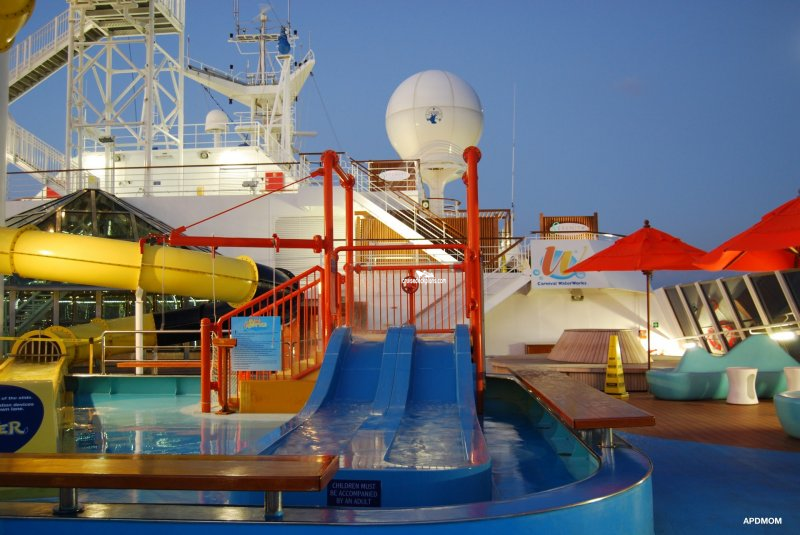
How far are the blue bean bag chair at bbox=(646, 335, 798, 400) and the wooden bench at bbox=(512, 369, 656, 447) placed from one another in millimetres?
3237

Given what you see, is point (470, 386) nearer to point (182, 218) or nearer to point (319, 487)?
point (319, 487)

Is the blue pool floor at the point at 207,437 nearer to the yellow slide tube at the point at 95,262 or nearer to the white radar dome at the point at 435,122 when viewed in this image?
the yellow slide tube at the point at 95,262

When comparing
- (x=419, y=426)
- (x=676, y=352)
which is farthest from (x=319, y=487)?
(x=676, y=352)

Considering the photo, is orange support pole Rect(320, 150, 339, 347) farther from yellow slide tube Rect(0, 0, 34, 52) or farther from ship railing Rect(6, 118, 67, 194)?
ship railing Rect(6, 118, 67, 194)

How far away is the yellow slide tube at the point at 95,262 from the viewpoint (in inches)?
441

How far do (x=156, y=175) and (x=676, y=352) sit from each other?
19154 millimetres

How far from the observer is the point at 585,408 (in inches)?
208

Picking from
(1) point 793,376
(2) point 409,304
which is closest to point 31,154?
(2) point 409,304

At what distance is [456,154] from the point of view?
2773 cm

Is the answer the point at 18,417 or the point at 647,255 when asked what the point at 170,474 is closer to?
the point at 18,417

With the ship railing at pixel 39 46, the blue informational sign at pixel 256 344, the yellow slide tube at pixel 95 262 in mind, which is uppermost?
the ship railing at pixel 39 46

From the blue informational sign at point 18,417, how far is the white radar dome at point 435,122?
21.2 m

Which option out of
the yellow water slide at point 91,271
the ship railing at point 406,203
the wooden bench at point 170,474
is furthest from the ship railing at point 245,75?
the wooden bench at point 170,474

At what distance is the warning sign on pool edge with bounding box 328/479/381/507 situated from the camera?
430 cm
